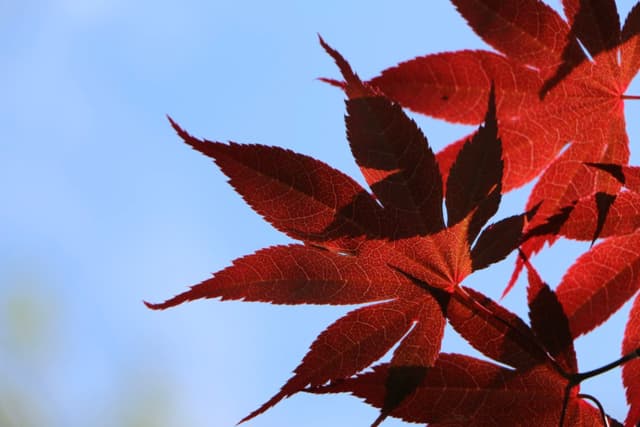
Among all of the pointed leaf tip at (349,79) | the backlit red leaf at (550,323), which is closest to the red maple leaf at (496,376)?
the backlit red leaf at (550,323)

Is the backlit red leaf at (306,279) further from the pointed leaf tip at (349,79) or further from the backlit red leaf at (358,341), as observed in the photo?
the pointed leaf tip at (349,79)

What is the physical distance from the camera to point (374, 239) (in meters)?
1.02

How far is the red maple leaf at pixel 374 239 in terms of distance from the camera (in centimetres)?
97

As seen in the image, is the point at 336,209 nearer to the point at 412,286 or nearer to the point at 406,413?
the point at 412,286

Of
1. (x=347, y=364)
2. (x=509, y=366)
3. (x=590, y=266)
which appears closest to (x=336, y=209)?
(x=347, y=364)

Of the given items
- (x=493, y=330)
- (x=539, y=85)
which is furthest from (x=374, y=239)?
(x=539, y=85)

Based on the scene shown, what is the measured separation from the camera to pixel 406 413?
982 millimetres

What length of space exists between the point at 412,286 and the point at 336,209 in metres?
0.15

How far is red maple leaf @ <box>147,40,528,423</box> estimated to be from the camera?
967 millimetres

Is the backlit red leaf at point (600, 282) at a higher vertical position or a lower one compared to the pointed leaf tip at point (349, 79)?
lower

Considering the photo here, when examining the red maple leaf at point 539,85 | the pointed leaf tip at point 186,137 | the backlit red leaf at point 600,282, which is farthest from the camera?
the red maple leaf at point 539,85

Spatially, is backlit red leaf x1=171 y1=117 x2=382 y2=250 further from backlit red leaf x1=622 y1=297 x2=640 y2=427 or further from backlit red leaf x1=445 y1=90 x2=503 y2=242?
backlit red leaf x1=622 y1=297 x2=640 y2=427

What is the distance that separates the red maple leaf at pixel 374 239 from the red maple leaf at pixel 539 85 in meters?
0.33

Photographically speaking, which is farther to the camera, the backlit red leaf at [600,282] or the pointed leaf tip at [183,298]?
the backlit red leaf at [600,282]
